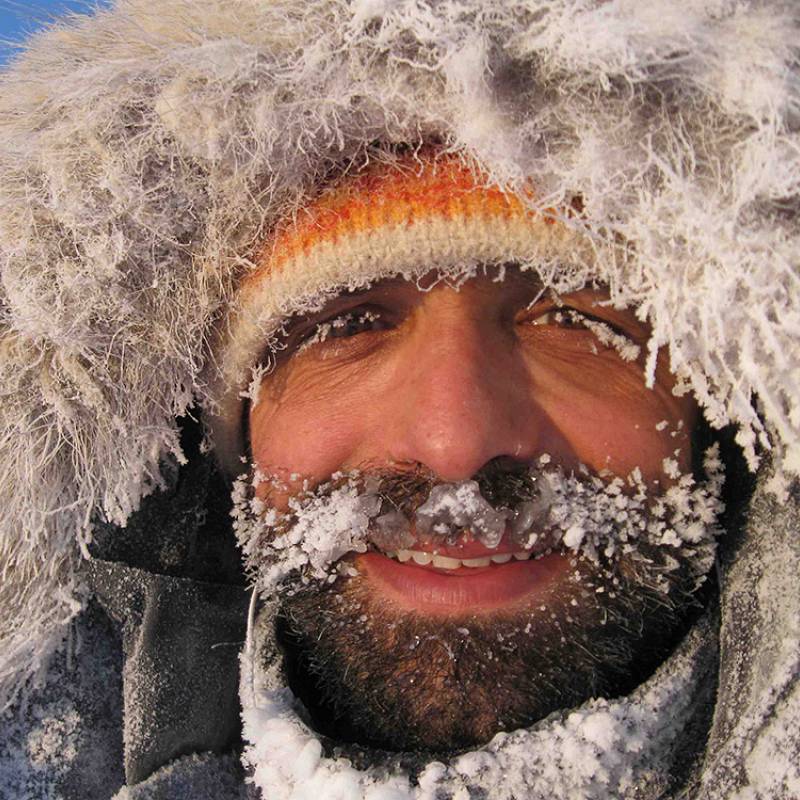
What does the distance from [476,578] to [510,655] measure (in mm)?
119

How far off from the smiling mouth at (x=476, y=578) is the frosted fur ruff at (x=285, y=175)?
35cm

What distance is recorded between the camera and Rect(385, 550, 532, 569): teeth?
1172 millimetres

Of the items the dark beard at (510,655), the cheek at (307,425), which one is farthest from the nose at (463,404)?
the dark beard at (510,655)

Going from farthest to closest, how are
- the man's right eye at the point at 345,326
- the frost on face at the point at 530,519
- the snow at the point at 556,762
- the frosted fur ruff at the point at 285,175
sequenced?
1. the man's right eye at the point at 345,326
2. the frost on face at the point at 530,519
3. the snow at the point at 556,762
4. the frosted fur ruff at the point at 285,175

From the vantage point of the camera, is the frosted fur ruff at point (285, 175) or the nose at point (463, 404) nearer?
the frosted fur ruff at point (285, 175)

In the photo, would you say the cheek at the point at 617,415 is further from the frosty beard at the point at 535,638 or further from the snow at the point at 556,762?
the snow at the point at 556,762

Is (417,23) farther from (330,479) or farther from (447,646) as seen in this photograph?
(447,646)

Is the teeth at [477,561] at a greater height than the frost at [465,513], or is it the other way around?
the frost at [465,513]

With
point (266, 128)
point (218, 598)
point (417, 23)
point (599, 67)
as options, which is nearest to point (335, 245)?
point (266, 128)

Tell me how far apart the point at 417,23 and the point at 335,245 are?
0.32 m

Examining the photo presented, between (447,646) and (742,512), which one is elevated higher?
(742,512)

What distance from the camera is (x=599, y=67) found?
853 mm

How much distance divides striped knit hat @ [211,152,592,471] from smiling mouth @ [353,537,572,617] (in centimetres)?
41

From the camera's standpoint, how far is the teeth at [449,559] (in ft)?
3.84
